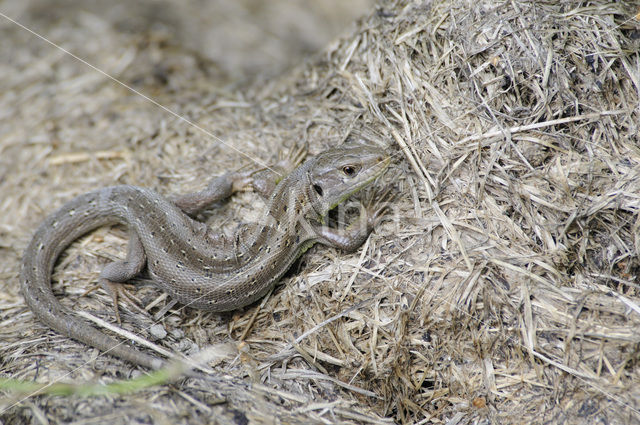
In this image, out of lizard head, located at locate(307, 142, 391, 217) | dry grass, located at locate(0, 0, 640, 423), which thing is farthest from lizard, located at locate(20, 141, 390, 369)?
dry grass, located at locate(0, 0, 640, 423)

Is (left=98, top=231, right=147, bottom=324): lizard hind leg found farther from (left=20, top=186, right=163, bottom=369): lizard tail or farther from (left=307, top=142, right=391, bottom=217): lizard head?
(left=307, top=142, right=391, bottom=217): lizard head

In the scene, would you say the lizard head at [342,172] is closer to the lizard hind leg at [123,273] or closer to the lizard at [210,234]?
the lizard at [210,234]

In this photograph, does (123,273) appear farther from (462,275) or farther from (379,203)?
(462,275)

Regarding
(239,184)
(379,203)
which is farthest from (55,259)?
(379,203)

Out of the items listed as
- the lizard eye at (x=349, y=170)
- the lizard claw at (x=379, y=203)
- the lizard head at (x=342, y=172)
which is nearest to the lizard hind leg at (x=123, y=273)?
the lizard head at (x=342, y=172)

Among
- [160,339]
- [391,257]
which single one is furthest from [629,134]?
[160,339]

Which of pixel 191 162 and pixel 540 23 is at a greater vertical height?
pixel 540 23

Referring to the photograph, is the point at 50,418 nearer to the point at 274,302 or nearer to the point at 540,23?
the point at 274,302
